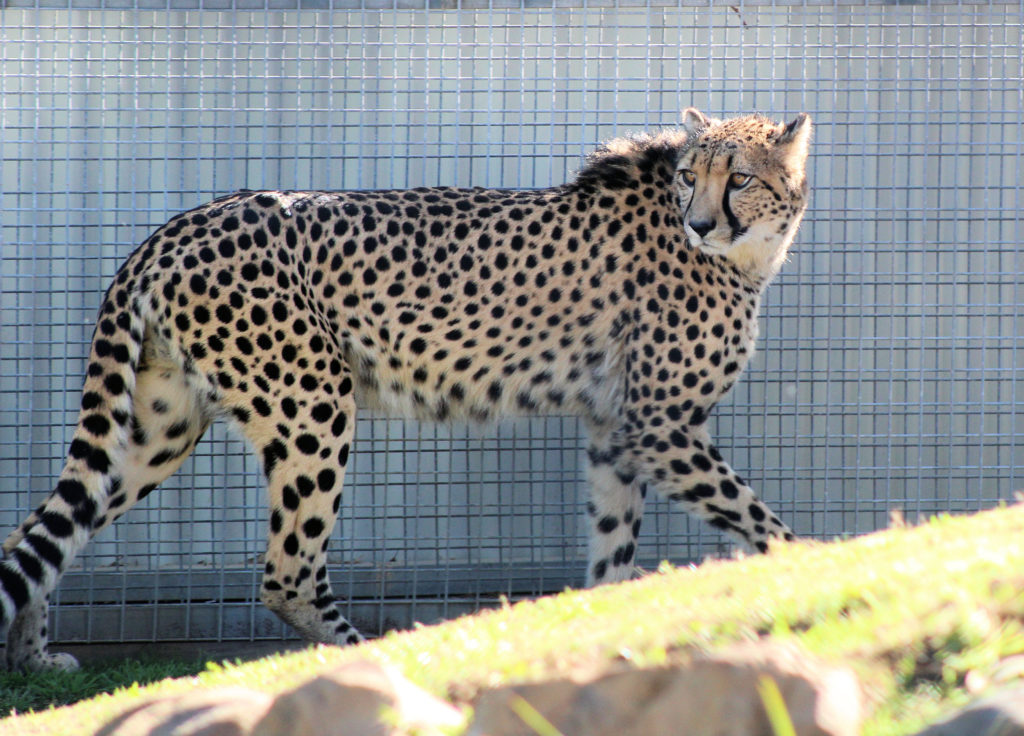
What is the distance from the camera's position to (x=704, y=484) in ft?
15.3

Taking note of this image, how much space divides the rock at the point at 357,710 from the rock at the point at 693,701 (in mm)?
136

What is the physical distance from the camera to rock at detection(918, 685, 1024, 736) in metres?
1.89

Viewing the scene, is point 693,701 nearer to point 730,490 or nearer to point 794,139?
point 730,490

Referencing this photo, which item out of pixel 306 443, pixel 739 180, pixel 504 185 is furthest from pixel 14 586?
pixel 739 180

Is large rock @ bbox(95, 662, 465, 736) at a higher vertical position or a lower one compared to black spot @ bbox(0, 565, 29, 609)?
higher

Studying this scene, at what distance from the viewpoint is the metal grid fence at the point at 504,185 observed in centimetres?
548

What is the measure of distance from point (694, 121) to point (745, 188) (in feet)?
1.39

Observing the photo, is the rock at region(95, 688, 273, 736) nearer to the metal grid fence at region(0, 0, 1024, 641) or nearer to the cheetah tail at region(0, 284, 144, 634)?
the cheetah tail at region(0, 284, 144, 634)

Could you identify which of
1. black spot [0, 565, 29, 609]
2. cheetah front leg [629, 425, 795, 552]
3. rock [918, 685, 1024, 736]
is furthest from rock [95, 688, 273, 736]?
cheetah front leg [629, 425, 795, 552]

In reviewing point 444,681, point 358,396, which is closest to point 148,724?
point 444,681

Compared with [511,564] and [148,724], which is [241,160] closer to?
[511,564]

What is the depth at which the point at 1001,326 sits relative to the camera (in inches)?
227

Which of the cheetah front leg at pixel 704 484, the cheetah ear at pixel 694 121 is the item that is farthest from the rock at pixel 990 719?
the cheetah ear at pixel 694 121

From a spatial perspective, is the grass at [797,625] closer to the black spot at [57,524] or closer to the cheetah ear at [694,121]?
the black spot at [57,524]
